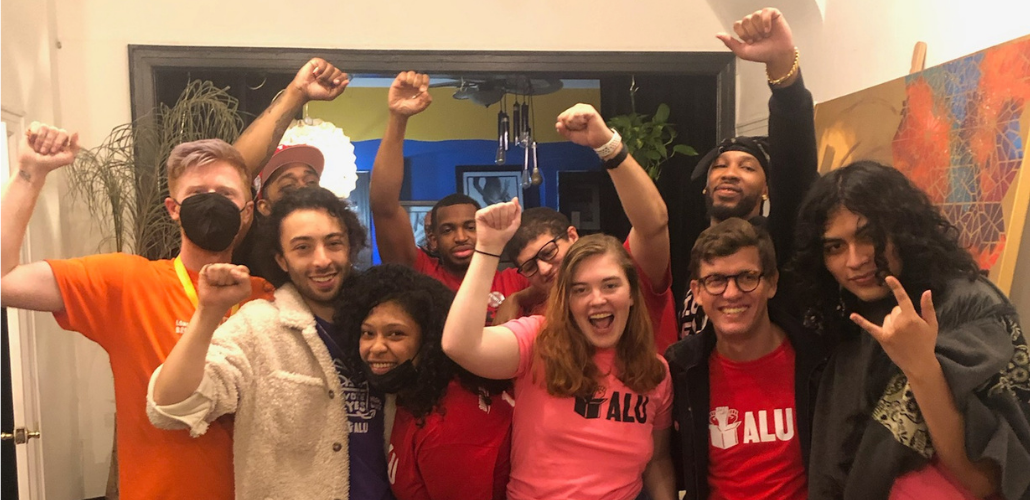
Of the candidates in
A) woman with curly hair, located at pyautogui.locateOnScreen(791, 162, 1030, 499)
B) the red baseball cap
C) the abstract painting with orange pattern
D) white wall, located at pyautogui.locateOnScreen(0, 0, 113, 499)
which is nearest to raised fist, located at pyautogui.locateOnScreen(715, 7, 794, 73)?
woman with curly hair, located at pyautogui.locateOnScreen(791, 162, 1030, 499)

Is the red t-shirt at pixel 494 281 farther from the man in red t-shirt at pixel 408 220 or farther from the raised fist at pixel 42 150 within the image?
the raised fist at pixel 42 150

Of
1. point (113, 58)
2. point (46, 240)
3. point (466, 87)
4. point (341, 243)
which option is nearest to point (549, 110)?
point (466, 87)

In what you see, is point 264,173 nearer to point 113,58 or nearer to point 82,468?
point 113,58

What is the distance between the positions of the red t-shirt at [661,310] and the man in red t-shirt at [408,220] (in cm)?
44

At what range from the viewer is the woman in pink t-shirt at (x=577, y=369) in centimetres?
137

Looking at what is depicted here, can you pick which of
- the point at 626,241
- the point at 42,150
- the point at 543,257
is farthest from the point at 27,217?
the point at 626,241

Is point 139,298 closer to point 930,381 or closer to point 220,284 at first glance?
point 220,284

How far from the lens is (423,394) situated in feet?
4.68

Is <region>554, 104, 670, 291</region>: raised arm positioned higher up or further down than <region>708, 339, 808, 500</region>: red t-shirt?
higher up

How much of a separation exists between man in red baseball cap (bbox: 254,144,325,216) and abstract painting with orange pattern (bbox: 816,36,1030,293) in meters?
1.74

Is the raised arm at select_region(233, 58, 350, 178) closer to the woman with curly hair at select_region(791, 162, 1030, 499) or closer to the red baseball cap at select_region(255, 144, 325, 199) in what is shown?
the red baseball cap at select_region(255, 144, 325, 199)

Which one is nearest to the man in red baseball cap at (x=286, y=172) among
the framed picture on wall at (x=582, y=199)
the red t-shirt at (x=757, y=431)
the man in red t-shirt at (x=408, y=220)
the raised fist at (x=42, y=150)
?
the man in red t-shirt at (x=408, y=220)

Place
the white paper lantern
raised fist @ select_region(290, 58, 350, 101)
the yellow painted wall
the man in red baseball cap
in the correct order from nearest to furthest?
raised fist @ select_region(290, 58, 350, 101) < the man in red baseball cap < the white paper lantern < the yellow painted wall

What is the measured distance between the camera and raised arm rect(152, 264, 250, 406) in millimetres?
1215
